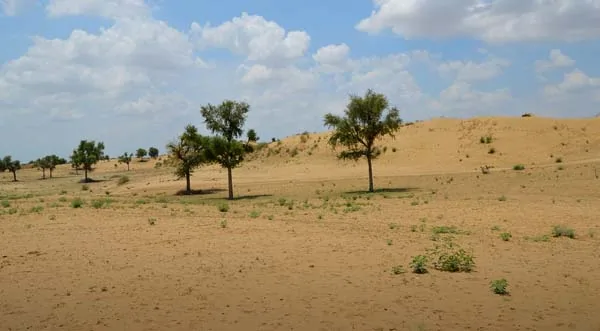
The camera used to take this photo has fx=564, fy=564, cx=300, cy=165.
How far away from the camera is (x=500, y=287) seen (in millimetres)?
11438

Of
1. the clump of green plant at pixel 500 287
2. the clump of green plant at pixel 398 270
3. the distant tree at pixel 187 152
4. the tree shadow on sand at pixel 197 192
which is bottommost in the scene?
the clump of green plant at pixel 500 287

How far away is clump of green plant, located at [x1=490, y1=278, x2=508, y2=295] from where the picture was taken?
11.4 metres

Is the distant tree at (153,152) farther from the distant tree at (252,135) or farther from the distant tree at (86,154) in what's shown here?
the distant tree at (252,135)

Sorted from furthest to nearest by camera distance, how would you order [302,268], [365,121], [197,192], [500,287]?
[197,192], [365,121], [302,268], [500,287]

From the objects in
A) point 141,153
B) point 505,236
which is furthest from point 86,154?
point 505,236

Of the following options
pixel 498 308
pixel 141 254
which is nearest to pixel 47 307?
pixel 141 254

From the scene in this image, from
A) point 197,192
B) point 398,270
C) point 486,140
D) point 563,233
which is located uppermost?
point 486,140

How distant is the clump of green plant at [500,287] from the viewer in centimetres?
1138

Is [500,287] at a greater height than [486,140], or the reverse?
[486,140]

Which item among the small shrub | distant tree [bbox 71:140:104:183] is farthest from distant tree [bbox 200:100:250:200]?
distant tree [bbox 71:140:104:183]

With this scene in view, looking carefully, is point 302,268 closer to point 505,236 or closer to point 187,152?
point 505,236

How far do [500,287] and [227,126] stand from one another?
37.4 m

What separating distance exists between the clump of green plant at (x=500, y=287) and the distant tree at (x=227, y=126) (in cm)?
3602

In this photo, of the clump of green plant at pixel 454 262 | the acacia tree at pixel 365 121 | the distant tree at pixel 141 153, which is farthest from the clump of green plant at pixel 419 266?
the distant tree at pixel 141 153
